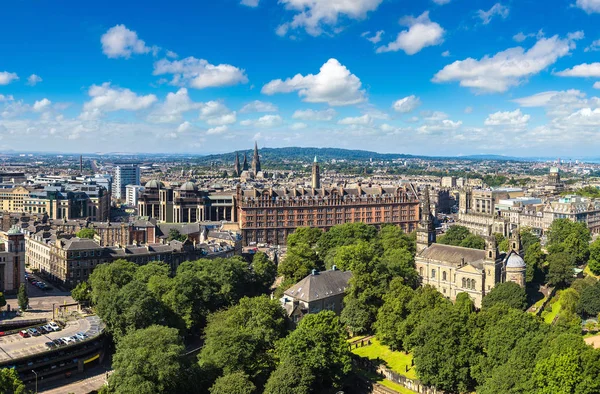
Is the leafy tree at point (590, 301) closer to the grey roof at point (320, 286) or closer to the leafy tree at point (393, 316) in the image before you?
the leafy tree at point (393, 316)

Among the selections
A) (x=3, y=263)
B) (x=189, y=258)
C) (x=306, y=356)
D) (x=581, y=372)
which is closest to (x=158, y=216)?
(x=189, y=258)

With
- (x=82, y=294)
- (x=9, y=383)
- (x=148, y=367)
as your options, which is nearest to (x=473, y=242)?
(x=82, y=294)

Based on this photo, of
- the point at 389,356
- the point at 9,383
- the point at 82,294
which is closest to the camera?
the point at 9,383

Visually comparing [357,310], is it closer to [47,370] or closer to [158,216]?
[47,370]

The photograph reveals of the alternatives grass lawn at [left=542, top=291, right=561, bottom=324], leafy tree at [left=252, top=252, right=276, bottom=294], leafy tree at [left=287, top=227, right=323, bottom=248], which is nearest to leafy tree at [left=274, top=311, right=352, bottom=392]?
leafy tree at [left=252, top=252, right=276, bottom=294]

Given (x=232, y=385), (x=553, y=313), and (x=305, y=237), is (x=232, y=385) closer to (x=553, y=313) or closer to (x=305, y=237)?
(x=553, y=313)
